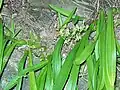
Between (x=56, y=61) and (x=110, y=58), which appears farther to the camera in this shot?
(x=56, y=61)

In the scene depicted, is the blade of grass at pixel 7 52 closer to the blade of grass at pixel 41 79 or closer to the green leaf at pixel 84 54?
the blade of grass at pixel 41 79

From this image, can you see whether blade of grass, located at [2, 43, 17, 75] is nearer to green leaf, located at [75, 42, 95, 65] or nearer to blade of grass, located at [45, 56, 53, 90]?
blade of grass, located at [45, 56, 53, 90]

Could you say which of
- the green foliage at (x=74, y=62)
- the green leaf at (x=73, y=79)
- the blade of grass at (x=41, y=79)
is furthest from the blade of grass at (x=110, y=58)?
the blade of grass at (x=41, y=79)

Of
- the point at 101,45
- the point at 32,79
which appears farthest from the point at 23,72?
the point at 101,45

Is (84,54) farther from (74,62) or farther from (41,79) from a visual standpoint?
(41,79)

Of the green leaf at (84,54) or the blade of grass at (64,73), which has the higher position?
the green leaf at (84,54)

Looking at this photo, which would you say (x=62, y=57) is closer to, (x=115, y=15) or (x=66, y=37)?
(x=66, y=37)

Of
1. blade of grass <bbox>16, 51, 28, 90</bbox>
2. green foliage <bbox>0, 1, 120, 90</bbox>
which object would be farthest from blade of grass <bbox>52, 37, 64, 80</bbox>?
blade of grass <bbox>16, 51, 28, 90</bbox>

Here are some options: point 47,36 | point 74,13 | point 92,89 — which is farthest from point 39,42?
point 92,89

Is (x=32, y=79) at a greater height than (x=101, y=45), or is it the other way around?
(x=101, y=45)
